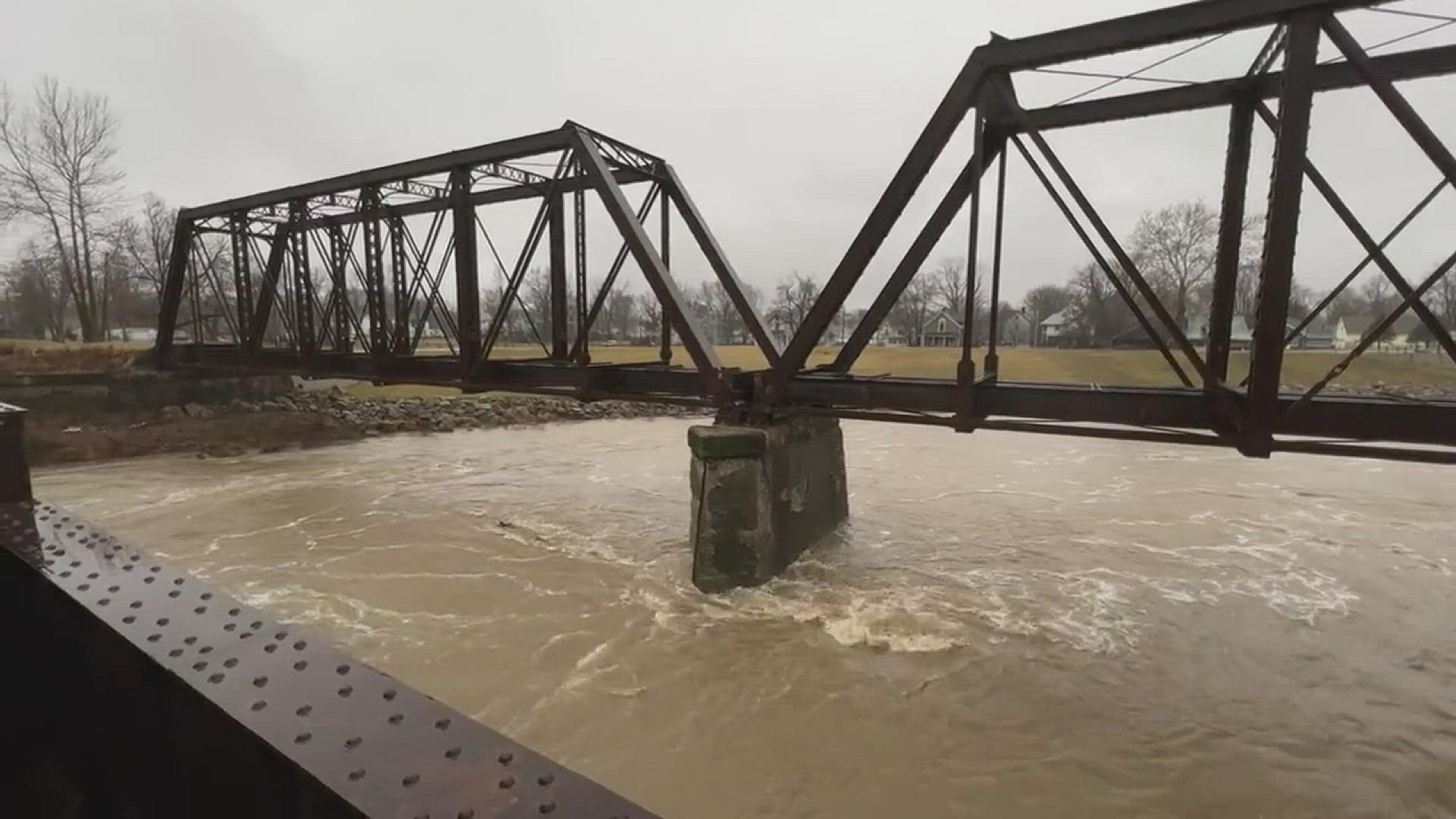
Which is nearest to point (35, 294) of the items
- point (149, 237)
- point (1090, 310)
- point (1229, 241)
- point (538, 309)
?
point (149, 237)

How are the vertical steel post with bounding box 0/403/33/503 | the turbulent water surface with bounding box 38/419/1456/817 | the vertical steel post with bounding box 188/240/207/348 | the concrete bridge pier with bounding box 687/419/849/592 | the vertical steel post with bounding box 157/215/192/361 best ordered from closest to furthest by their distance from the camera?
the vertical steel post with bounding box 0/403/33/503 → the turbulent water surface with bounding box 38/419/1456/817 → the concrete bridge pier with bounding box 687/419/849/592 → the vertical steel post with bounding box 157/215/192/361 → the vertical steel post with bounding box 188/240/207/348

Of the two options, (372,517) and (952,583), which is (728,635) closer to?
(952,583)

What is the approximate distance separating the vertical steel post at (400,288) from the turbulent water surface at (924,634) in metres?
3.54

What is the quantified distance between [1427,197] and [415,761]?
28.6 feet

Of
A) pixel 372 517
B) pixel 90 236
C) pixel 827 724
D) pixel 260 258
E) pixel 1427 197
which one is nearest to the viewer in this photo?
pixel 1427 197

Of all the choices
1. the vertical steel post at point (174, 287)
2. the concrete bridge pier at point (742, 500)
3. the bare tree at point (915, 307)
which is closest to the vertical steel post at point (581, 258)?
the concrete bridge pier at point (742, 500)

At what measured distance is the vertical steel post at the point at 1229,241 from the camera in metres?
7.84

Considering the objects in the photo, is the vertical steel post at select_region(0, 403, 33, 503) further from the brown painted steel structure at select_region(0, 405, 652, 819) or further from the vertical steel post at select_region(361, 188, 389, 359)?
the vertical steel post at select_region(361, 188, 389, 359)

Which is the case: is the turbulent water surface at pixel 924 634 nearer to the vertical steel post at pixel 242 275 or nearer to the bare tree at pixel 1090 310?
the vertical steel post at pixel 242 275

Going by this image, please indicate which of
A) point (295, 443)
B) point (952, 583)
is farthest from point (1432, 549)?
point (295, 443)

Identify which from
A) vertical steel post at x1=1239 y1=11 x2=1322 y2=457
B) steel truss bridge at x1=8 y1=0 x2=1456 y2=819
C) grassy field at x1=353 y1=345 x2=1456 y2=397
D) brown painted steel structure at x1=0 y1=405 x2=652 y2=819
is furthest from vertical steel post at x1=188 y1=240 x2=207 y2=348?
vertical steel post at x1=1239 y1=11 x2=1322 y2=457

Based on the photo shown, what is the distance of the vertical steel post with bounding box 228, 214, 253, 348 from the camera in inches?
795

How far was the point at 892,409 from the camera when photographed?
9703mm

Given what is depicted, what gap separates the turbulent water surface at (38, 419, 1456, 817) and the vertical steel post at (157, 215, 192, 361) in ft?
24.3
